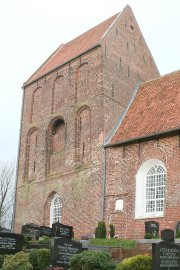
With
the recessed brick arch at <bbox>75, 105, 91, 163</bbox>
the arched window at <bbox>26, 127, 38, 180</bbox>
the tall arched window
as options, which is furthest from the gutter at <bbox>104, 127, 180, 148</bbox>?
the arched window at <bbox>26, 127, 38, 180</bbox>

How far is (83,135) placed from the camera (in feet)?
77.5

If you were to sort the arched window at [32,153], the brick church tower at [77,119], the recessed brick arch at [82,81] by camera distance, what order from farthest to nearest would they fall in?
the arched window at [32,153], the recessed brick arch at [82,81], the brick church tower at [77,119]

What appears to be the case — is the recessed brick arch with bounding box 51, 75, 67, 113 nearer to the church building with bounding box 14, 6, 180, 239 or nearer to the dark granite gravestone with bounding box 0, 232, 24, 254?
the church building with bounding box 14, 6, 180, 239

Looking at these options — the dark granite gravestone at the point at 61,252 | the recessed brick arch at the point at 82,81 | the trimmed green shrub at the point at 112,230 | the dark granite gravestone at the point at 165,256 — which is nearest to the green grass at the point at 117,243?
the trimmed green shrub at the point at 112,230

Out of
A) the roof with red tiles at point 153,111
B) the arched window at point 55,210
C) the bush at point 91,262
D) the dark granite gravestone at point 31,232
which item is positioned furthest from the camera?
the arched window at point 55,210

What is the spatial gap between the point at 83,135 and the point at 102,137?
169 centimetres

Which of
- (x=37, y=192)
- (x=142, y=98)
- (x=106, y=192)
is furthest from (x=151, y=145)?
(x=37, y=192)

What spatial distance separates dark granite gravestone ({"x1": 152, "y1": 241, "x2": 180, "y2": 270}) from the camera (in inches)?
392

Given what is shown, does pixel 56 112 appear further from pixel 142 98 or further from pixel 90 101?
pixel 142 98

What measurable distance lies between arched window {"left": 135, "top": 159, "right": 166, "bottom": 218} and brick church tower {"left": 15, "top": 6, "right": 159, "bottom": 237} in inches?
77.4

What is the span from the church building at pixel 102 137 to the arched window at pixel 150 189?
5 cm

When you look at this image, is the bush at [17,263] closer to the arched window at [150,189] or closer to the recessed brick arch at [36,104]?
the arched window at [150,189]

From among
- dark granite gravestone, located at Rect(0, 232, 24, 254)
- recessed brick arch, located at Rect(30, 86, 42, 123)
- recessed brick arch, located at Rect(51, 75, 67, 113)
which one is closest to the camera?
dark granite gravestone, located at Rect(0, 232, 24, 254)

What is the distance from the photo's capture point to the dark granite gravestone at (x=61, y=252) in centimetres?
1234
